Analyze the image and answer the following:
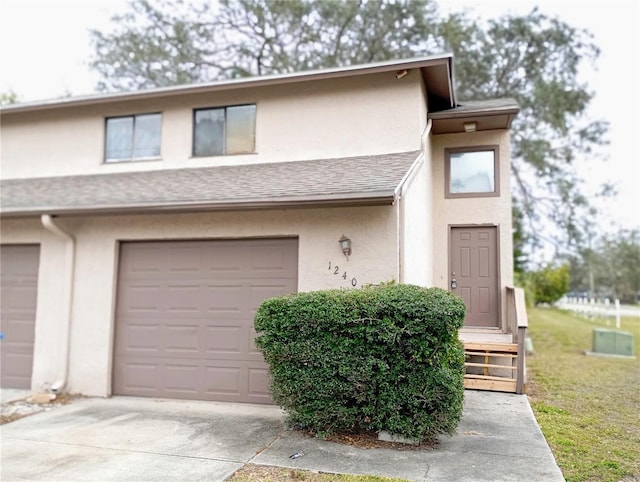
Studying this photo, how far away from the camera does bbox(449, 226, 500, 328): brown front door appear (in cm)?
920

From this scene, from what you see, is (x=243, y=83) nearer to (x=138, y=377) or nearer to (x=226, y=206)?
(x=226, y=206)

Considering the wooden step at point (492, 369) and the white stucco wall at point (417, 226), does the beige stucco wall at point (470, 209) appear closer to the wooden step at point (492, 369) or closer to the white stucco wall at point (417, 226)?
the white stucco wall at point (417, 226)

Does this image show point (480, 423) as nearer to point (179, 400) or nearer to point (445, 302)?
point (445, 302)

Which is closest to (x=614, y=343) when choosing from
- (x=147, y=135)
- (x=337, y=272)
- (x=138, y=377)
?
(x=337, y=272)

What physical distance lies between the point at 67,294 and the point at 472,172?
7.68 meters

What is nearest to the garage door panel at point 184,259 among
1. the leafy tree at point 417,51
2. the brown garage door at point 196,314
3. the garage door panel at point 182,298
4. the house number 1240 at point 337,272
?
the brown garage door at point 196,314

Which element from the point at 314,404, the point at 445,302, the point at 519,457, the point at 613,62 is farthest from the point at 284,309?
the point at 613,62

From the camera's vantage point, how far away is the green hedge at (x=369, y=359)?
4773mm

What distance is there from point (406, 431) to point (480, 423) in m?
1.37

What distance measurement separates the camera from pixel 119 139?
9141mm

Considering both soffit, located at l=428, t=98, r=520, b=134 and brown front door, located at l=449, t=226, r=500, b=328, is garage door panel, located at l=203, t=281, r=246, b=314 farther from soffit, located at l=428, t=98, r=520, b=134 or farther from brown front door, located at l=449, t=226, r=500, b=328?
soffit, located at l=428, t=98, r=520, b=134

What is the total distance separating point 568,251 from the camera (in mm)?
16516

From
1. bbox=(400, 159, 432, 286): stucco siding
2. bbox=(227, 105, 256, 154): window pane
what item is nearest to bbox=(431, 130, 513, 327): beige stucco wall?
bbox=(400, 159, 432, 286): stucco siding

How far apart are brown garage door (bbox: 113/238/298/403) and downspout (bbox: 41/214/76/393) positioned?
2.62 ft
